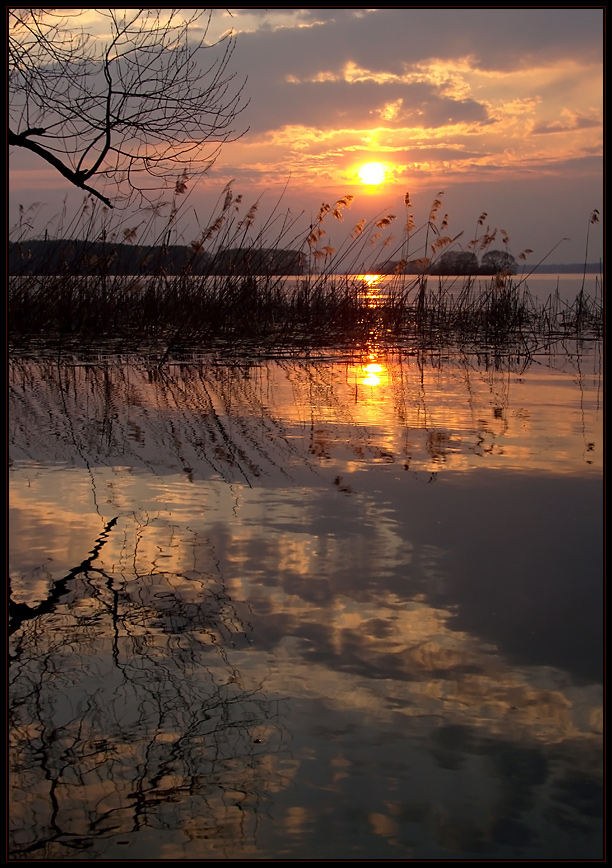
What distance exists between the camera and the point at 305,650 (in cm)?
146

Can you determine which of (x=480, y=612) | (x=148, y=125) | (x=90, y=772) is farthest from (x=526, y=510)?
(x=148, y=125)

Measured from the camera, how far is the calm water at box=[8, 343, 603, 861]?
1.05 meters

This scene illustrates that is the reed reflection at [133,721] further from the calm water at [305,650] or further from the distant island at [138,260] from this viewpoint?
the distant island at [138,260]

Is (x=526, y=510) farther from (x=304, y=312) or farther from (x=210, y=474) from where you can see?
(x=304, y=312)

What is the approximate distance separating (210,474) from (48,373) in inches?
113

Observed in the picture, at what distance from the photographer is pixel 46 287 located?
7.32m

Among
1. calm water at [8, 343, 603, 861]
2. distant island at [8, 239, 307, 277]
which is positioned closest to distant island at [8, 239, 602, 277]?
distant island at [8, 239, 307, 277]

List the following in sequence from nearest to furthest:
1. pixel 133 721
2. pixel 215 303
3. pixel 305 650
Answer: pixel 133 721
pixel 305 650
pixel 215 303

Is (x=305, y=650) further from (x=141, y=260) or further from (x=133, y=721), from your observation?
(x=141, y=260)

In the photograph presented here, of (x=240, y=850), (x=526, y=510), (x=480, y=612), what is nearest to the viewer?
(x=240, y=850)

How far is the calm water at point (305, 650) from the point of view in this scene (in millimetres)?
1055

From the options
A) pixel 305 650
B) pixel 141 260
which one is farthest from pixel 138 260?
pixel 305 650

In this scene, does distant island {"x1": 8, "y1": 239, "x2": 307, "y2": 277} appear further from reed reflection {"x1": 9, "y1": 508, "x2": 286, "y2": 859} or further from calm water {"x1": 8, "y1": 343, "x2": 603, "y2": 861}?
reed reflection {"x1": 9, "y1": 508, "x2": 286, "y2": 859}

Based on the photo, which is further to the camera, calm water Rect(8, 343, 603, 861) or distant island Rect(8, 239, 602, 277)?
distant island Rect(8, 239, 602, 277)
